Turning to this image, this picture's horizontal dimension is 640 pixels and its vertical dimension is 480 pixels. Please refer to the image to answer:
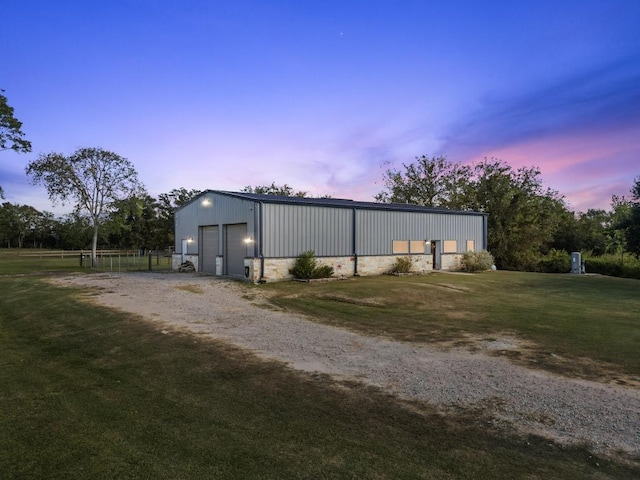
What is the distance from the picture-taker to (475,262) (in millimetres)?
26266

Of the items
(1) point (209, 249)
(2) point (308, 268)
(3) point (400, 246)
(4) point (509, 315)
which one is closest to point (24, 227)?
(1) point (209, 249)

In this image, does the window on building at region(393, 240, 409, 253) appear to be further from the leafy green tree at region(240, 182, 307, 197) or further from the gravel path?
the leafy green tree at region(240, 182, 307, 197)

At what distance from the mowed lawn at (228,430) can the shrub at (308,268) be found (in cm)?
1196

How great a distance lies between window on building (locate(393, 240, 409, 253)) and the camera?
2328 cm

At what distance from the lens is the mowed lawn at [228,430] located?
323 cm

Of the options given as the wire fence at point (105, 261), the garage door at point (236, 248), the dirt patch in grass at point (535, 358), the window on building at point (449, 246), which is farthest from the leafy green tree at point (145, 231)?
the dirt patch in grass at point (535, 358)

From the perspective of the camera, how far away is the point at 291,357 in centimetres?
668

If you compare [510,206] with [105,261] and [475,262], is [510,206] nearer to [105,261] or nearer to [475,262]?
[475,262]

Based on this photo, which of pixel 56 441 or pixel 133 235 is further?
pixel 133 235

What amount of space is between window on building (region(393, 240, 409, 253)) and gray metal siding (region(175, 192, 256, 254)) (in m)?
9.39

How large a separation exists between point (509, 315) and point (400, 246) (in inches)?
503

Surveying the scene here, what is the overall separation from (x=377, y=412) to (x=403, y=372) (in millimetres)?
1607

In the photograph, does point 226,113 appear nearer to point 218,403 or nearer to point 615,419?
point 218,403

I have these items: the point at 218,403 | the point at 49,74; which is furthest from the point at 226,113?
the point at 218,403
